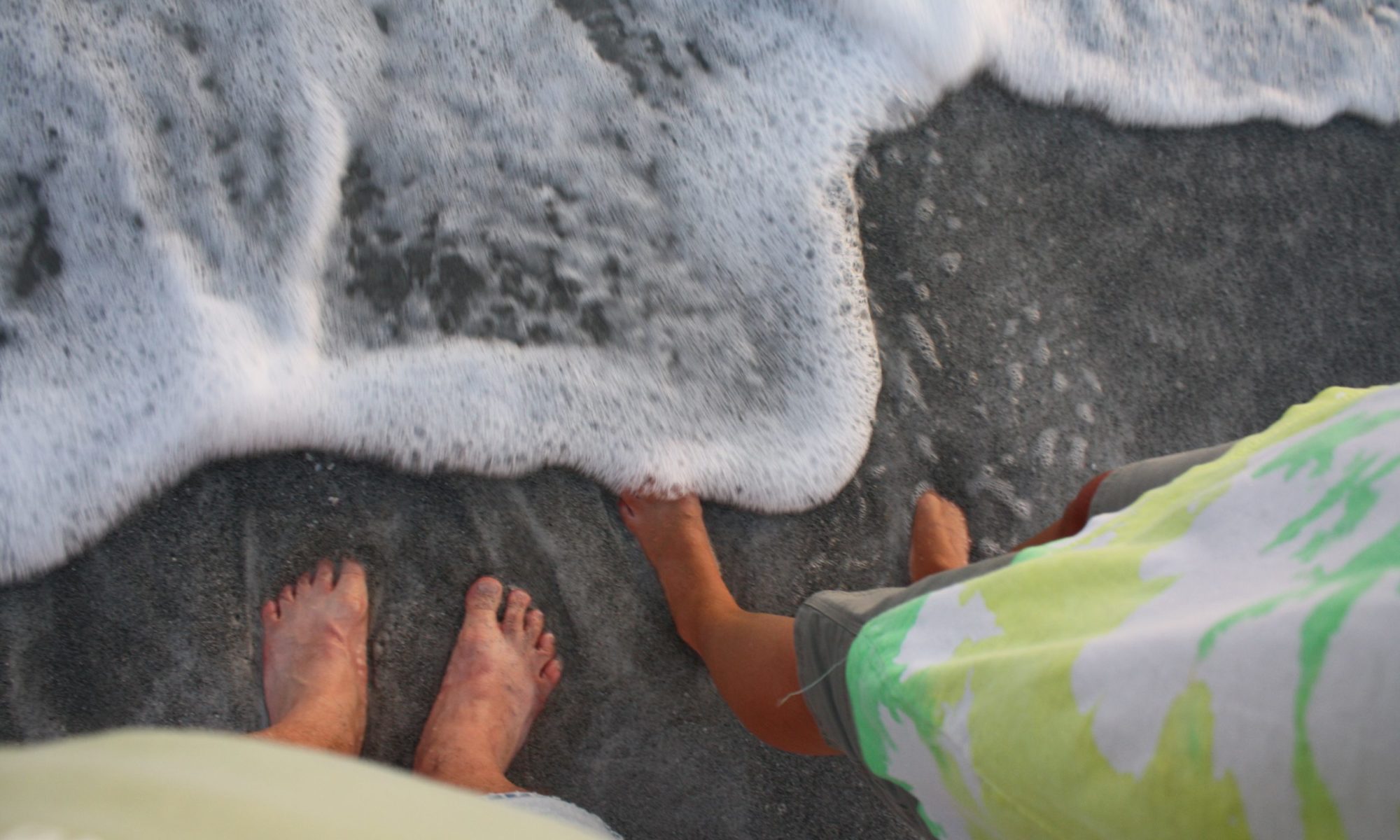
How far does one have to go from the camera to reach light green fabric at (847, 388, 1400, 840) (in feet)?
1.26

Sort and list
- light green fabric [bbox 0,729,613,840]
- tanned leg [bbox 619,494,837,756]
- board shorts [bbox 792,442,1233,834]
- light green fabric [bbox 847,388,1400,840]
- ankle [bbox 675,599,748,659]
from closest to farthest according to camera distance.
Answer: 1. light green fabric [bbox 847,388,1400,840]
2. light green fabric [bbox 0,729,613,840]
3. board shorts [bbox 792,442,1233,834]
4. tanned leg [bbox 619,494,837,756]
5. ankle [bbox 675,599,748,659]

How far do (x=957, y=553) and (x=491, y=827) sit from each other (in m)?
0.73

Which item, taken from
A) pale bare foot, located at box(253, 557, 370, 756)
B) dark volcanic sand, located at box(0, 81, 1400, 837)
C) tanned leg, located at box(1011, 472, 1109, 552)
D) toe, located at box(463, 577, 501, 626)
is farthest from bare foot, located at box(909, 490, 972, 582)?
pale bare foot, located at box(253, 557, 370, 756)

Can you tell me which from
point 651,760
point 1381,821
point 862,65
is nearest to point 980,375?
point 862,65

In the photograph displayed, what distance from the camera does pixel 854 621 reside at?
745mm

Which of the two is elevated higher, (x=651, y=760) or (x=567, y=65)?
(x=567, y=65)

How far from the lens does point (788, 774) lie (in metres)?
1.06

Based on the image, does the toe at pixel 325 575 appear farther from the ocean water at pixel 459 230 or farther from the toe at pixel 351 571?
the ocean water at pixel 459 230

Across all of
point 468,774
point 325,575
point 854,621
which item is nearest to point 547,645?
point 468,774

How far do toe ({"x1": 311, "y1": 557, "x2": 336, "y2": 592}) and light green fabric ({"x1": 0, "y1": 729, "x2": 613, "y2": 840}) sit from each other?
0.37 m

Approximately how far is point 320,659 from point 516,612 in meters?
0.24

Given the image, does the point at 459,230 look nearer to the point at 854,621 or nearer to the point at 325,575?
the point at 325,575

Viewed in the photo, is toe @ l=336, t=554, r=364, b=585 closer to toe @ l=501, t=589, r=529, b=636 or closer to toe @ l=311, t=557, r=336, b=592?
toe @ l=311, t=557, r=336, b=592

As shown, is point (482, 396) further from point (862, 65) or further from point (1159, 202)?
point (1159, 202)
